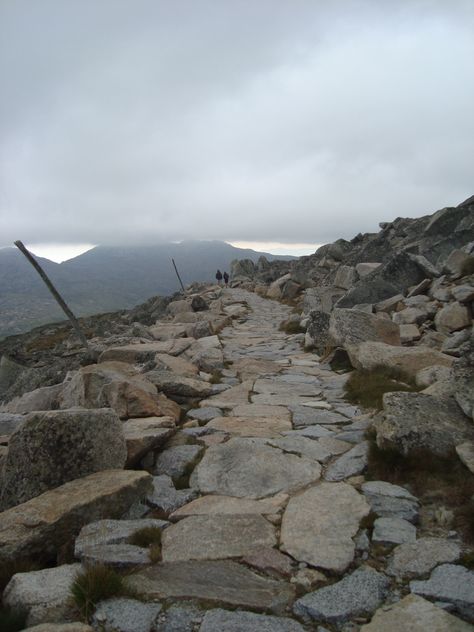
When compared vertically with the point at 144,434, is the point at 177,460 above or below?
below

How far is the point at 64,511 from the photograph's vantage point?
4.48m

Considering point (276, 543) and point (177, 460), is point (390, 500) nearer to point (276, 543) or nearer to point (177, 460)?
point (276, 543)

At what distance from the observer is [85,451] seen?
5348mm

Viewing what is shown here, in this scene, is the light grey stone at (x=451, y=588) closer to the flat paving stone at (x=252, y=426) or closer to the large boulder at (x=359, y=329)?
the flat paving stone at (x=252, y=426)

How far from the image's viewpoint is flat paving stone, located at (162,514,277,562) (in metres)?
4.10

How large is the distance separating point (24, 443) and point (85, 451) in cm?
67

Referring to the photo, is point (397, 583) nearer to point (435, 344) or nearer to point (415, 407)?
point (415, 407)

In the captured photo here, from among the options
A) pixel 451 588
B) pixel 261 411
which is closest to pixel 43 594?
pixel 451 588

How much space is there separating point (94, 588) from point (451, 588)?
2.63 meters

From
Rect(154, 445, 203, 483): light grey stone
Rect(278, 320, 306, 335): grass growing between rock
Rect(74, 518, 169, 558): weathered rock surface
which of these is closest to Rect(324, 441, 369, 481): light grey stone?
Rect(154, 445, 203, 483): light grey stone

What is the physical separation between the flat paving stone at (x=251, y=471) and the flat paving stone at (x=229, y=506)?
14 cm

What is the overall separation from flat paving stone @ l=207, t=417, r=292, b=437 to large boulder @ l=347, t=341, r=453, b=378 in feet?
8.86

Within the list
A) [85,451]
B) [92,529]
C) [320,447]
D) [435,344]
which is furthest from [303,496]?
[435,344]

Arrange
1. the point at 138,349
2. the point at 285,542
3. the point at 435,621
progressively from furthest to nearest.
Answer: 1. the point at 138,349
2. the point at 285,542
3. the point at 435,621
